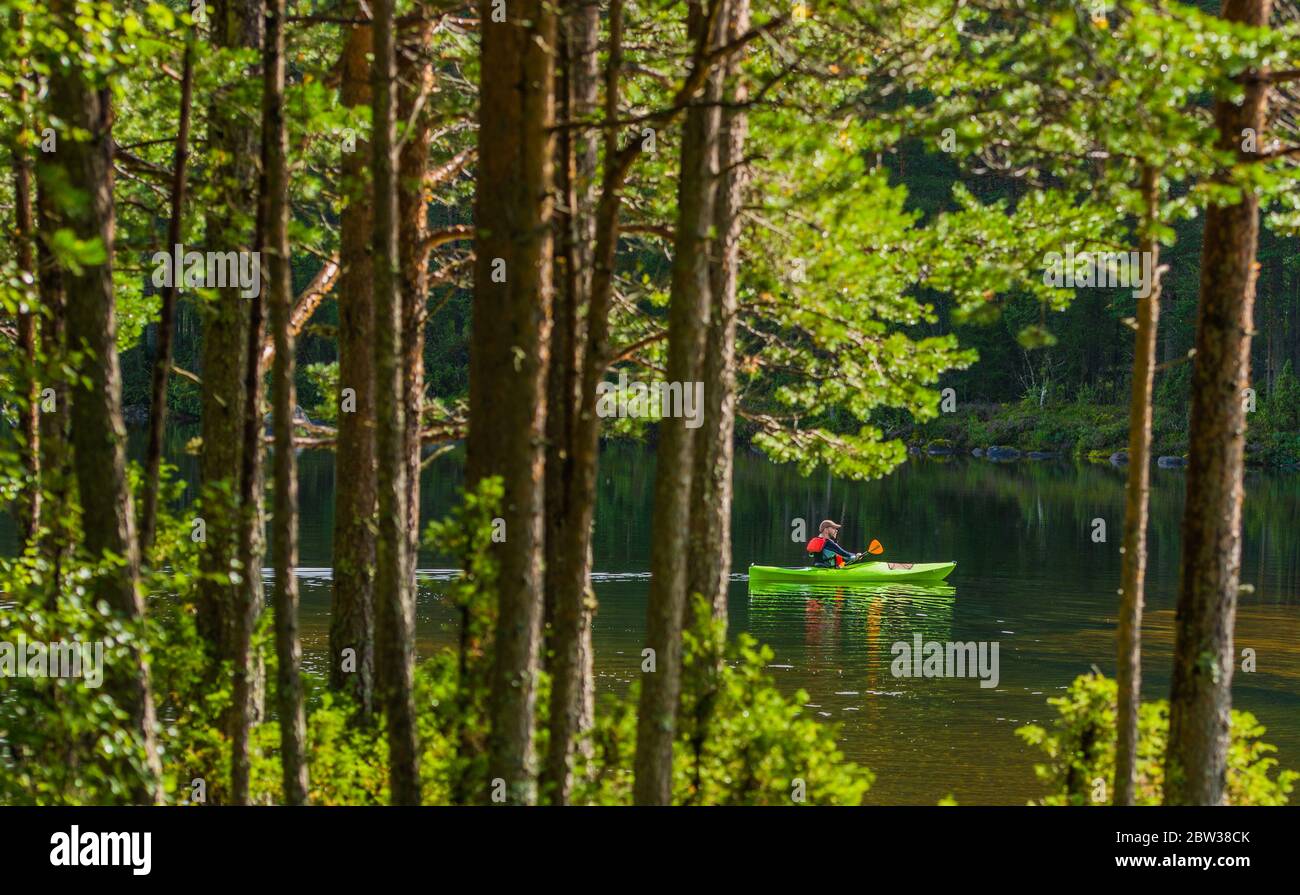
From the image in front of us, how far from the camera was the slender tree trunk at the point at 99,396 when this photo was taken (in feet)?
26.1

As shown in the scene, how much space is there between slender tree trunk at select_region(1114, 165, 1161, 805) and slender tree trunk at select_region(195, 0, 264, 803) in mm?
4928

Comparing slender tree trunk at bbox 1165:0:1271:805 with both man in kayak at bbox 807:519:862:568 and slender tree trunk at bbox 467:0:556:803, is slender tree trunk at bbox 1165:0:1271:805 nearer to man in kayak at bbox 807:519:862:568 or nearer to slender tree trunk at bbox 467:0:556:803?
slender tree trunk at bbox 467:0:556:803

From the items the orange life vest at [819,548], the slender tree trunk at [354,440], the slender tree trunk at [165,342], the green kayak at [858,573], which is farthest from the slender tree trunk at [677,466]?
the orange life vest at [819,548]

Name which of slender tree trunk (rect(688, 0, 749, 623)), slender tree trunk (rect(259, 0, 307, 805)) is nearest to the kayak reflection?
slender tree trunk (rect(688, 0, 749, 623))

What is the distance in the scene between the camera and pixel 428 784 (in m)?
9.62

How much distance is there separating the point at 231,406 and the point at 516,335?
4961mm

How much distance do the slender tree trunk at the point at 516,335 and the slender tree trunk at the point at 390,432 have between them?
44 centimetres

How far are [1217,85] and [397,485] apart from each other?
439cm

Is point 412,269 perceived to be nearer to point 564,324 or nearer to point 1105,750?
point 564,324

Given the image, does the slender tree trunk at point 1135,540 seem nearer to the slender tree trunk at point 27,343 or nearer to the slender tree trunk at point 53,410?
the slender tree trunk at point 53,410

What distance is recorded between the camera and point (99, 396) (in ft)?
26.2
